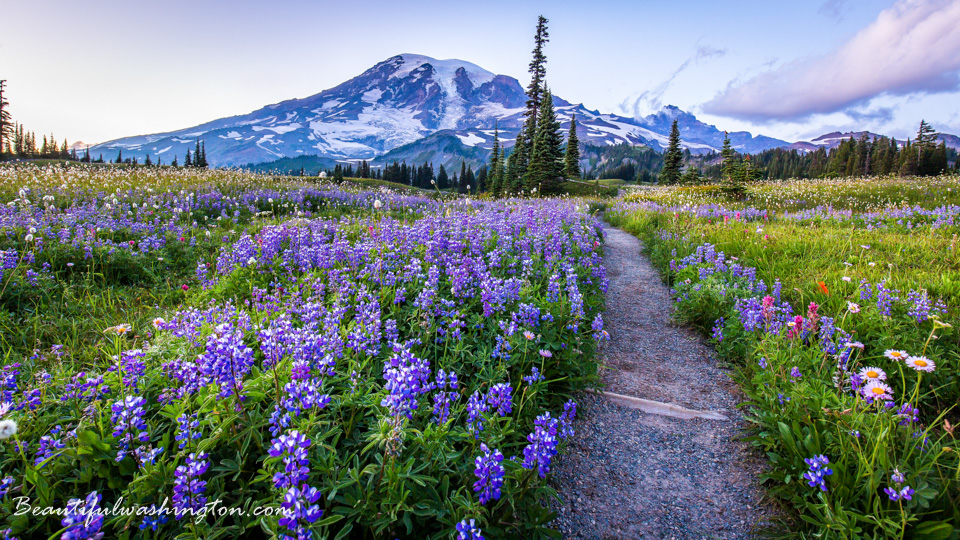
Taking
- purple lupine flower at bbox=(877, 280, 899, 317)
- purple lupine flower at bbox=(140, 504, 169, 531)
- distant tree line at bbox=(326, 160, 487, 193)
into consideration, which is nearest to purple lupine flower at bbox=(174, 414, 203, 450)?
purple lupine flower at bbox=(140, 504, 169, 531)

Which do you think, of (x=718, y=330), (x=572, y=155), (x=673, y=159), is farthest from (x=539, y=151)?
(x=718, y=330)

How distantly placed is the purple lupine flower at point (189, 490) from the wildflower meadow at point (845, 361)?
353 centimetres

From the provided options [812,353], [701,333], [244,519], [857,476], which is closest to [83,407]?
[244,519]

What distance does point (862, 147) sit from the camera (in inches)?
2869

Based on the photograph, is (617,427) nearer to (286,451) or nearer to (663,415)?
(663,415)

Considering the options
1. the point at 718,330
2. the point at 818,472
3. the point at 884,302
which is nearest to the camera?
the point at 818,472

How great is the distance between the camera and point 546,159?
35125 millimetres

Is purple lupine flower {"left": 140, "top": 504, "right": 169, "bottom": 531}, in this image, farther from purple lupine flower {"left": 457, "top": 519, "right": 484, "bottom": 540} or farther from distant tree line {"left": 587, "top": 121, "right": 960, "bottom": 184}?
distant tree line {"left": 587, "top": 121, "right": 960, "bottom": 184}

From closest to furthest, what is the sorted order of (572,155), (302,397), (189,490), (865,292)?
(189,490) → (302,397) → (865,292) → (572,155)

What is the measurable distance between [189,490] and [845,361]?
505 centimetres

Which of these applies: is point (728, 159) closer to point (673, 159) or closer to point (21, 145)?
point (673, 159)

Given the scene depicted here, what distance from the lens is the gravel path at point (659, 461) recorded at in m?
2.93

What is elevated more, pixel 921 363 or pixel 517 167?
pixel 517 167

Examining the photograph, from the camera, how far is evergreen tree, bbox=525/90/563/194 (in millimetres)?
34688
